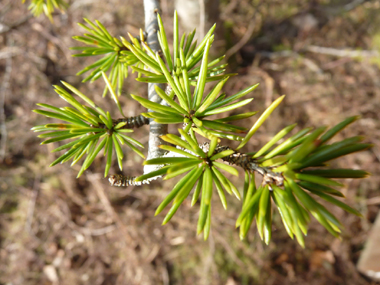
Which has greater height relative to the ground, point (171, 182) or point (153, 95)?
point (153, 95)

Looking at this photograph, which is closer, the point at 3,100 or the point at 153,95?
the point at 153,95

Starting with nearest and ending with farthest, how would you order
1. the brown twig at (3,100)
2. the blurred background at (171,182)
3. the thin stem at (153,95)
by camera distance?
the thin stem at (153,95) → the blurred background at (171,182) → the brown twig at (3,100)

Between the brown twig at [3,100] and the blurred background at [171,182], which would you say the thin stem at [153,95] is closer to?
the blurred background at [171,182]

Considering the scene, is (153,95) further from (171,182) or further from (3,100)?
(3,100)

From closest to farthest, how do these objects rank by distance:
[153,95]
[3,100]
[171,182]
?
[153,95], [171,182], [3,100]

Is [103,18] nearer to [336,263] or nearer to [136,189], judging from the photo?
[136,189]

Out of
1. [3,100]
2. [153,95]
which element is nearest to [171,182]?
[153,95]

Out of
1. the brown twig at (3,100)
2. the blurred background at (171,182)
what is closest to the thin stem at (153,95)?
the blurred background at (171,182)

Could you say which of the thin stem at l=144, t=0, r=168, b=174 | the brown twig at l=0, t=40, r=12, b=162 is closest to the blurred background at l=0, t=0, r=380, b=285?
the brown twig at l=0, t=40, r=12, b=162
